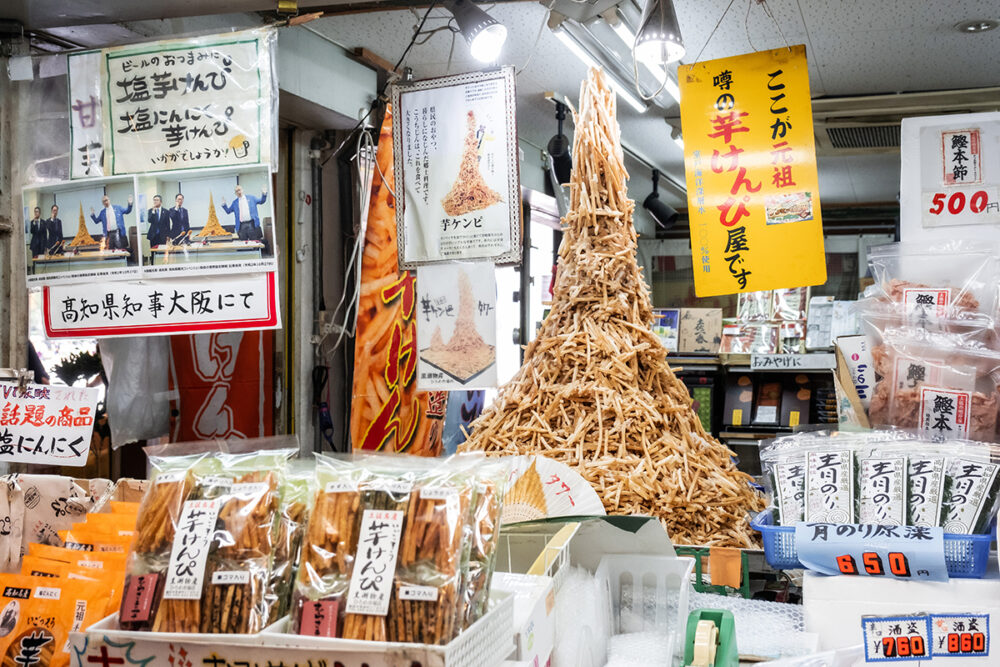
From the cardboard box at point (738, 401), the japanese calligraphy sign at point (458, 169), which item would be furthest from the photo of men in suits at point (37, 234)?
the cardboard box at point (738, 401)

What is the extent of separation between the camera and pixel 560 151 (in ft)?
20.0

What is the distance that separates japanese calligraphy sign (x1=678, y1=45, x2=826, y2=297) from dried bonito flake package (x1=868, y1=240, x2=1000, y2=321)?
0.54 m

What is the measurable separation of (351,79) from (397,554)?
12.2 ft

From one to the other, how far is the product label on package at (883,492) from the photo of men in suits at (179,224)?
6.31ft

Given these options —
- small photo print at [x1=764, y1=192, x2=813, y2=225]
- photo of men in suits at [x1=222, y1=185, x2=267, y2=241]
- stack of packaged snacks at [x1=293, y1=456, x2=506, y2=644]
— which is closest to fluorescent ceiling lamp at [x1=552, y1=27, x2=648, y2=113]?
small photo print at [x1=764, y1=192, x2=813, y2=225]

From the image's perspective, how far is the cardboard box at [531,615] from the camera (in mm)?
1386

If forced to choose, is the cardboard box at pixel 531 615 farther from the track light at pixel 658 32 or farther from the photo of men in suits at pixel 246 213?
the track light at pixel 658 32

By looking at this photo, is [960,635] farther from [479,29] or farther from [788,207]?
[479,29]

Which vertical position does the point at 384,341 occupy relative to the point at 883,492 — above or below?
above

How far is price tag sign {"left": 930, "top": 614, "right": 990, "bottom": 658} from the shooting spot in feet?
5.42

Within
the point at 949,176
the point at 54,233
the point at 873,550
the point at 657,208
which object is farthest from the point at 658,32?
the point at 657,208

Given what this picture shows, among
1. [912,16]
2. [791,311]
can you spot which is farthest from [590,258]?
[791,311]

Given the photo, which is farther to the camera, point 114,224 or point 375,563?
point 114,224

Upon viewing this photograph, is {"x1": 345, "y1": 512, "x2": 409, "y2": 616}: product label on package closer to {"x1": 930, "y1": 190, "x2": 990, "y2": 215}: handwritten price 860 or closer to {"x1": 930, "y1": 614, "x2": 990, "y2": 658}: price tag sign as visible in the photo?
{"x1": 930, "y1": 614, "x2": 990, "y2": 658}: price tag sign
